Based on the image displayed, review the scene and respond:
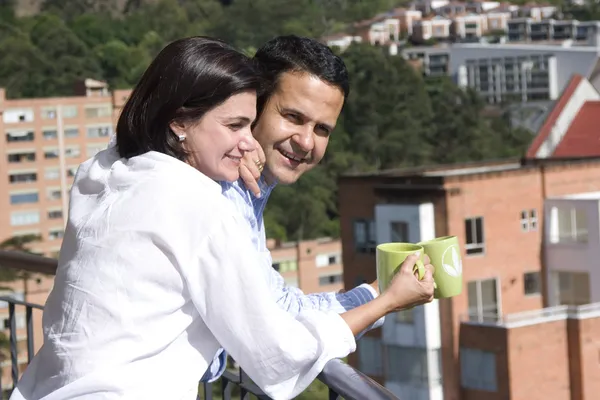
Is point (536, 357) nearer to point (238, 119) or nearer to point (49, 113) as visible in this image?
point (238, 119)

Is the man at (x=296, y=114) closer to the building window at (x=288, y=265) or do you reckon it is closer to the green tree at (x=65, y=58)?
the building window at (x=288, y=265)

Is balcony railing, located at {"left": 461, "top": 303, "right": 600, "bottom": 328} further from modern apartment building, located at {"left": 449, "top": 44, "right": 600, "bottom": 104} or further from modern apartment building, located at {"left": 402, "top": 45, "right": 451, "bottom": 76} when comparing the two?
modern apartment building, located at {"left": 402, "top": 45, "right": 451, "bottom": 76}

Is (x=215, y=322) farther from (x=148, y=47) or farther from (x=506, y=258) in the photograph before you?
(x=148, y=47)

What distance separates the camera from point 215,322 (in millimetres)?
1234

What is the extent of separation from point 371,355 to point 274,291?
16345 millimetres

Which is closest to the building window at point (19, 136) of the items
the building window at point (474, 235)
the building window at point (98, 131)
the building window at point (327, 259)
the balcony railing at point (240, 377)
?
the building window at point (98, 131)

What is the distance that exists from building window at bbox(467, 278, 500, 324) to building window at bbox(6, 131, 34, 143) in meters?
22.0

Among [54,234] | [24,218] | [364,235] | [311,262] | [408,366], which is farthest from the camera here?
[24,218]

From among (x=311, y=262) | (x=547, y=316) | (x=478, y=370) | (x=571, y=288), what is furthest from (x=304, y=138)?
(x=311, y=262)

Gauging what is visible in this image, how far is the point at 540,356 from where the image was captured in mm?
15375

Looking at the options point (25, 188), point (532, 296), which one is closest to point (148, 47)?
point (25, 188)

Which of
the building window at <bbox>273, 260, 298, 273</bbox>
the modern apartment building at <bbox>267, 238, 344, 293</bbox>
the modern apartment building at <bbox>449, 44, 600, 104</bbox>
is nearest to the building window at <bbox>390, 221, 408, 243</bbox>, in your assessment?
the modern apartment building at <bbox>267, 238, 344, 293</bbox>

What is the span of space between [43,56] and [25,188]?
4.10 metres

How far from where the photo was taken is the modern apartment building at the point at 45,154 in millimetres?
36625
